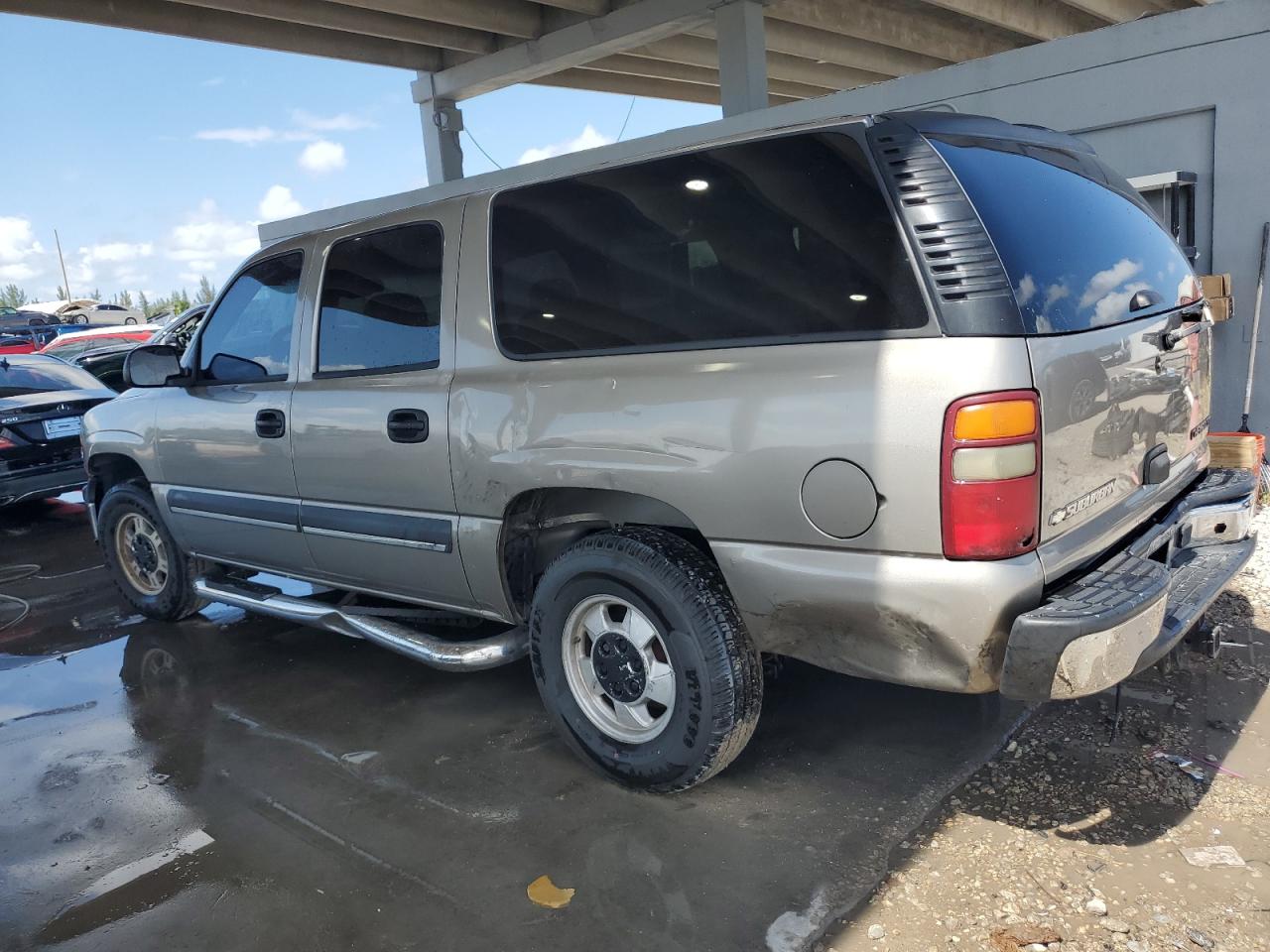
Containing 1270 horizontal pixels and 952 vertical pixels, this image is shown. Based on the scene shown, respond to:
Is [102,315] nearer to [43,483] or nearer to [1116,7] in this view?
[43,483]

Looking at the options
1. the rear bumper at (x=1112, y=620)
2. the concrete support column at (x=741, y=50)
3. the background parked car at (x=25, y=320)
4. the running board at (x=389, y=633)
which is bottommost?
the running board at (x=389, y=633)

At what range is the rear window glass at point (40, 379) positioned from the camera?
8.20 m

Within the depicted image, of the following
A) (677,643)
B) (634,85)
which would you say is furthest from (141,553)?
(634,85)

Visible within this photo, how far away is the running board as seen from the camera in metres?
3.45

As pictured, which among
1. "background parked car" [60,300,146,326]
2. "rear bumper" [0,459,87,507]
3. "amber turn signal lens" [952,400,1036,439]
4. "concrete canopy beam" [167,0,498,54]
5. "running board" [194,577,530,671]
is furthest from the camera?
"background parked car" [60,300,146,326]

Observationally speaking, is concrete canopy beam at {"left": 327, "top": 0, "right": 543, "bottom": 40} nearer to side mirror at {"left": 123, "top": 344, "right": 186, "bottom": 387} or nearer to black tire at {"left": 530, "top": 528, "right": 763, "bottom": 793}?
side mirror at {"left": 123, "top": 344, "right": 186, "bottom": 387}

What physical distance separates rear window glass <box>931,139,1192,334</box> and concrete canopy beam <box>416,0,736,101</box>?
10.5 meters

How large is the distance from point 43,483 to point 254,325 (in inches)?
191

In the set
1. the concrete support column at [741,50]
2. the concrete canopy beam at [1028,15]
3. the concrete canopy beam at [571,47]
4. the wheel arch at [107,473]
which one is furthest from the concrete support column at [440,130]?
the wheel arch at [107,473]

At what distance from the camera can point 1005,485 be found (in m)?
2.33

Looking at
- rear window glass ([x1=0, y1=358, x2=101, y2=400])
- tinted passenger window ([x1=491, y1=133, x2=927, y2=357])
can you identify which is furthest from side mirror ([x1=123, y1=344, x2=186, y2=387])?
rear window glass ([x1=0, y1=358, x2=101, y2=400])

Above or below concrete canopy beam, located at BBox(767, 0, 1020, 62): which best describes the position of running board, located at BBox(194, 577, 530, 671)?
below

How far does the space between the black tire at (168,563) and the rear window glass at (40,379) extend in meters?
3.62

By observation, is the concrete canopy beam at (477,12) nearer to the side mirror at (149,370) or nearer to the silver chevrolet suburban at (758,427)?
the side mirror at (149,370)
